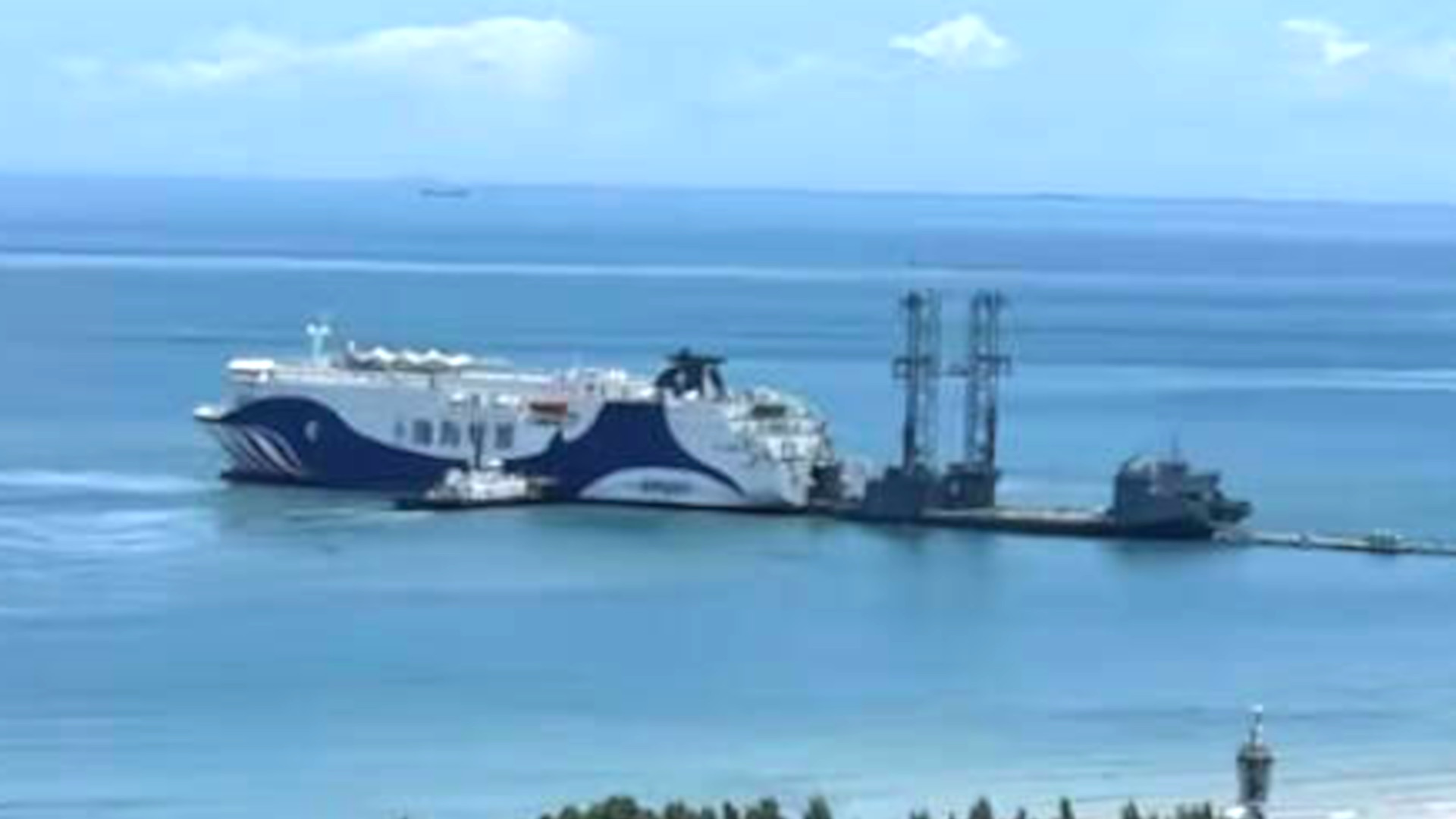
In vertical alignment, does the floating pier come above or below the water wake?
below

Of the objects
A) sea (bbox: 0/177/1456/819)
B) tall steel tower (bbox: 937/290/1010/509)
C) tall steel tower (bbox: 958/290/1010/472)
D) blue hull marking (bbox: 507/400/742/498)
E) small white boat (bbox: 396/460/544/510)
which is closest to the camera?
sea (bbox: 0/177/1456/819)

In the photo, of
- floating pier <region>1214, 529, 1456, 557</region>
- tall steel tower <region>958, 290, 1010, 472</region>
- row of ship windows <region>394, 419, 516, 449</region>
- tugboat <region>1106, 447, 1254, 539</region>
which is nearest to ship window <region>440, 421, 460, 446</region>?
row of ship windows <region>394, 419, 516, 449</region>

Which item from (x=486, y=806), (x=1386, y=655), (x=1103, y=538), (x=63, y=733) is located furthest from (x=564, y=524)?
(x=486, y=806)

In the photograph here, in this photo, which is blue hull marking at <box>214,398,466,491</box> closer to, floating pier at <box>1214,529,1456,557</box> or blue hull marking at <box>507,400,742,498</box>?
blue hull marking at <box>507,400,742,498</box>

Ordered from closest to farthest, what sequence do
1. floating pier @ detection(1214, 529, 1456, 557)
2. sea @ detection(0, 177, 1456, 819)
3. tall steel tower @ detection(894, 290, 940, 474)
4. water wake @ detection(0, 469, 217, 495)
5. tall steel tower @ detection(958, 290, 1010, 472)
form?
sea @ detection(0, 177, 1456, 819), floating pier @ detection(1214, 529, 1456, 557), tall steel tower @ detection(894, 290, 940, 474), tall steel tower @ detection(958, 290, 1010, 472), water wake @ detection(0, 469, 217, 495)

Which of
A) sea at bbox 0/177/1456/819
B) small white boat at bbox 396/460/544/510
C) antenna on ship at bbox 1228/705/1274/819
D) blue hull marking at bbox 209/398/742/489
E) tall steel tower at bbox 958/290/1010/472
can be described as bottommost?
antenna on ship at bbox 1228/705/1274/819

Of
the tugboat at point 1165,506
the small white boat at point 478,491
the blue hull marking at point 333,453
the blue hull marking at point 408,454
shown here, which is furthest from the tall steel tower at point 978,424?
the blue hull marking at point 333,453

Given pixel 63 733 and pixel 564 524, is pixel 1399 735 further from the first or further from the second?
pixel 564 524

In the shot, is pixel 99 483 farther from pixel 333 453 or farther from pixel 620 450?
pixel 620 450
